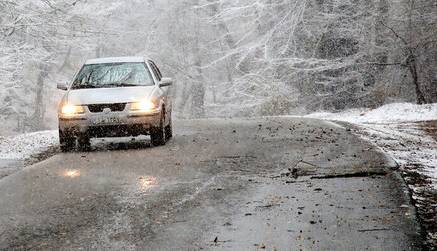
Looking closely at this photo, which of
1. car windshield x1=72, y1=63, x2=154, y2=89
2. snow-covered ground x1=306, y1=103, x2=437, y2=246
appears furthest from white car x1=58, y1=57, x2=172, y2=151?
snow-covered ground x1=306, y1=103, x2=437, y2=246

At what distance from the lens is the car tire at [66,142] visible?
40.3 ft

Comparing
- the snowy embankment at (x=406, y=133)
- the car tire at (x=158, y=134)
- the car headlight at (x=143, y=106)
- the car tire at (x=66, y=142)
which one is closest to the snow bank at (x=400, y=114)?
the snowy embankment at (x=406, y=133)

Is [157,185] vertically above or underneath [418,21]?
underneath

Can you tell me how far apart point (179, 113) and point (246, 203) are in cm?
4088

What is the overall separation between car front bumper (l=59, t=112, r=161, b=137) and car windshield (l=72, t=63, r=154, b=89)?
1089 millimetres

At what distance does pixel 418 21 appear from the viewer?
71.7 ft

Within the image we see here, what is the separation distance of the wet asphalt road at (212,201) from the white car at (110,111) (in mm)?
482

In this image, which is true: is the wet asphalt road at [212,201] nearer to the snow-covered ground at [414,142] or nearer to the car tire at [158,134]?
the snow-covered ground at [414,142]

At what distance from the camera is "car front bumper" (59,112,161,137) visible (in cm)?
1195

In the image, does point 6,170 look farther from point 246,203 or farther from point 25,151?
point 246,203

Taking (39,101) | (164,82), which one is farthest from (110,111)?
(39,101)

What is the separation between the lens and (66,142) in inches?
487

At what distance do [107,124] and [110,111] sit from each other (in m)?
0.25

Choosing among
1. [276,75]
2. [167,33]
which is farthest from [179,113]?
[276,75]
